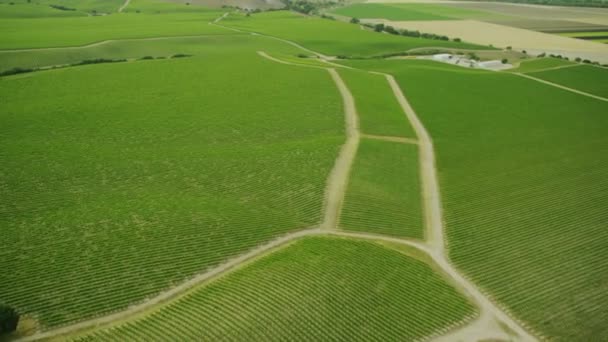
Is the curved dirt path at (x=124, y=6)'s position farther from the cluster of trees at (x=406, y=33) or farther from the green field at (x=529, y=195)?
the green field at (x=529, y=195)

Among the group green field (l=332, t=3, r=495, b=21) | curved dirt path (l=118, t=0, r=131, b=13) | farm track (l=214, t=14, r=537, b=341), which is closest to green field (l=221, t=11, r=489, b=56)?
green field (l=332, t=3, r=495, b=21)

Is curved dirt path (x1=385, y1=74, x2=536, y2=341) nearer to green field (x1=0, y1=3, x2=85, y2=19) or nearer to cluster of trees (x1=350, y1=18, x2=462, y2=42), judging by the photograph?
cluster of trees (x1=350, y1=18, x2=462, y2=42)

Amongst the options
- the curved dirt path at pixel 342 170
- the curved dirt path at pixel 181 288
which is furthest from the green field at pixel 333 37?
the curved dirt path at pixel 181 288

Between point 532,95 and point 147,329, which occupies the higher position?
point 532,95

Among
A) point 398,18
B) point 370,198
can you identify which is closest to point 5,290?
point 370,198

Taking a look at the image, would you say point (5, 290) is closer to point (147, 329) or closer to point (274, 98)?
point (147, 329)

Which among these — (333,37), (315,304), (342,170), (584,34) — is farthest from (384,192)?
(584,34)
